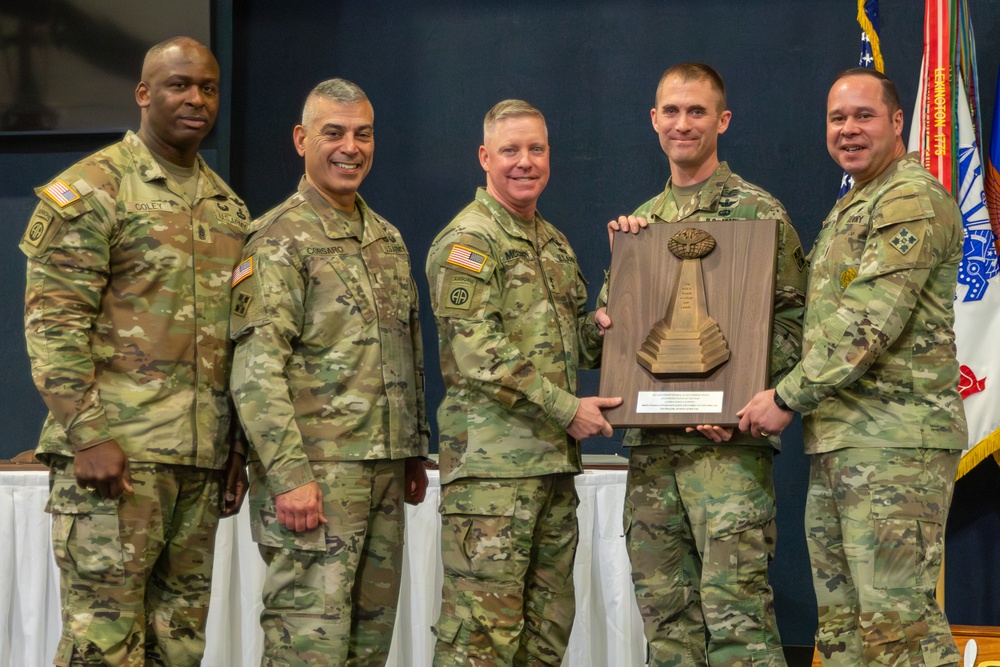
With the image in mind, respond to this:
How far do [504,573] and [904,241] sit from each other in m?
1.32

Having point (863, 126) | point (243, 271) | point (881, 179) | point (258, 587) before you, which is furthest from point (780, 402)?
point (258, 587)

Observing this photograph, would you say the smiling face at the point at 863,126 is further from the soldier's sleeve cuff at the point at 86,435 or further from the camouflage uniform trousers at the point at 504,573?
the soldier's sleeve cuff at the point at 86,435

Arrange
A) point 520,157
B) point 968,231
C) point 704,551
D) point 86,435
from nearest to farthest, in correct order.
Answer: point 86,435 → point 704,551 → point 520,157 → point 968,231

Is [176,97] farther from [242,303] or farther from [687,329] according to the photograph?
[687,329]

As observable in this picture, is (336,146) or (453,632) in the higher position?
(336,146)

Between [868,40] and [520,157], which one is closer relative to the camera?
[520,157]

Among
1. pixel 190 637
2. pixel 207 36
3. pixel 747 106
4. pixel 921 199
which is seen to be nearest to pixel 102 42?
pixel 207 36

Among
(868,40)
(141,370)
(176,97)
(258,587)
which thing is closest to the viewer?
(141,370)

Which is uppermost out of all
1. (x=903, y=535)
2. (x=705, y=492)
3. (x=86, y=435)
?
(x=86, y=435)

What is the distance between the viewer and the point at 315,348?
9.30ft

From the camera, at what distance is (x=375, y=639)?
289 centimetres

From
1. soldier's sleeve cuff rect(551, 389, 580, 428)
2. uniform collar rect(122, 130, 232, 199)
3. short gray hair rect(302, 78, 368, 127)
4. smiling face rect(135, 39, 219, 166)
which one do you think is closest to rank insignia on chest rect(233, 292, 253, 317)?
uniform collar rect(122, 130, 232, 199)

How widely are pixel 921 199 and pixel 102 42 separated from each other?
3.88 m

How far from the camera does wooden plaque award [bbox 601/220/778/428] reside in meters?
2.88
